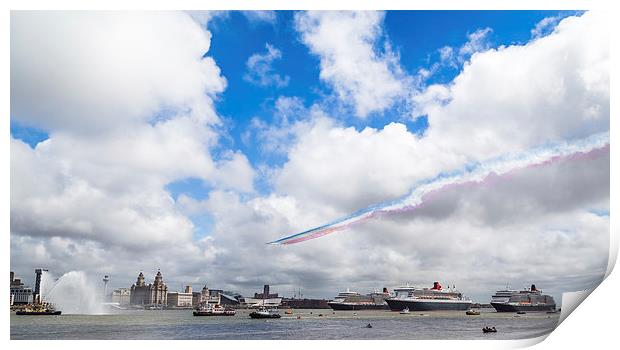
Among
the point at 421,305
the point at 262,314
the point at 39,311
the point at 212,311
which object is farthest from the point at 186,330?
the point at 421,305

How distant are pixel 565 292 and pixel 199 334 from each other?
1469cm

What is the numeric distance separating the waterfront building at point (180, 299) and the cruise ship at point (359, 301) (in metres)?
20.3

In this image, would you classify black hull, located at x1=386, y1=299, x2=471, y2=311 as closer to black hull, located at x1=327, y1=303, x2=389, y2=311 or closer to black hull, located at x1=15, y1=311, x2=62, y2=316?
black hull, located at x1=327, y1=303, x2=389, y2=311

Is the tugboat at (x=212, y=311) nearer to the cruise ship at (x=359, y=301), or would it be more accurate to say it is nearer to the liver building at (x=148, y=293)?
the liver building at (x=148, y=293)

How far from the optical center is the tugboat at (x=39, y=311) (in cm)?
2947

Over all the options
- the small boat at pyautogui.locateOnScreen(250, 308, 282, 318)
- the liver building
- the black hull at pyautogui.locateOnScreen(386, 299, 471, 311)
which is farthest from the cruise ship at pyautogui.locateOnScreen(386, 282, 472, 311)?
the liver building

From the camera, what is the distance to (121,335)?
22672 mm

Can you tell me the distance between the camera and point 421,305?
53.1 meters

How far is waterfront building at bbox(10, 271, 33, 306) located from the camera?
22138 millimetres

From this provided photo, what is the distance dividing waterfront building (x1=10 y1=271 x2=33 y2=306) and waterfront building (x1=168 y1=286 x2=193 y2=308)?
8917mm

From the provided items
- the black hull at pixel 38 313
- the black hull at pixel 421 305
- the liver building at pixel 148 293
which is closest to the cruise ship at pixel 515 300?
the black hull at pixel 421 305

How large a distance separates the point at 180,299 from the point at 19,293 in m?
13.4
